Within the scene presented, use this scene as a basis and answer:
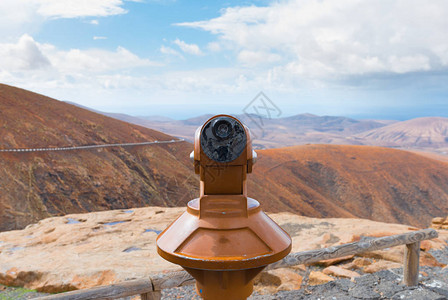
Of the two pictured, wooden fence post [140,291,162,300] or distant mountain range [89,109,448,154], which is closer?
wooden fence post [140,291,162,300]

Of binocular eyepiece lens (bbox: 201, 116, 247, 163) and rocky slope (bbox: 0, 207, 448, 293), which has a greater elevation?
binocular eyepiece lens (bbox: 201, 116, 247, 163)

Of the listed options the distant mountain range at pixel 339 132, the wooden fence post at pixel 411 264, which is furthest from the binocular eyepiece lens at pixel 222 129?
the distant mountain range at pixel 339 132

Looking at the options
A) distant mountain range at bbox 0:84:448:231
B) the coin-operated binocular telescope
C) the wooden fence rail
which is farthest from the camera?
distant mountain range at bbox 0:84:448:231

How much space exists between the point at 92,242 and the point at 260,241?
5889 mm

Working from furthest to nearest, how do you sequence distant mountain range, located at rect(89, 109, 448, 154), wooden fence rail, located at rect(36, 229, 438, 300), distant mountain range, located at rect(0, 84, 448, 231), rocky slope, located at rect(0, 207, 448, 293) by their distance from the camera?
1. distant mountain range, located at rect(89, 109, 448, 154)
2. distant mountain range, located at rect(0, 84, 448, 231)
3. rocky slope, located at rect(0, 207, 448, 293)
4. wooden fence rail, located at rect(36, 229, 438, 300)

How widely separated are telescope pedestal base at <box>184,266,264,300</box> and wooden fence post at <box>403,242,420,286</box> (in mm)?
3488

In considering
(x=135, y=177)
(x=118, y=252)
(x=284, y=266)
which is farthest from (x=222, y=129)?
(x=135, y=177)

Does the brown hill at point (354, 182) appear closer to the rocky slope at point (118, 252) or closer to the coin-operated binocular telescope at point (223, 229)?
the rocky slope at point (118, 252)

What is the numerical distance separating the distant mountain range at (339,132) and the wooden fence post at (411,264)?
88.3 m

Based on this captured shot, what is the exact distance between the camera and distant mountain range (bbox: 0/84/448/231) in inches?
451

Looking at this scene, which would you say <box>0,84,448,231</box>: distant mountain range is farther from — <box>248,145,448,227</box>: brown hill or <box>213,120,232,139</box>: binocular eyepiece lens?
<box>213,120,232,139</box>: binocular eyepiece lens

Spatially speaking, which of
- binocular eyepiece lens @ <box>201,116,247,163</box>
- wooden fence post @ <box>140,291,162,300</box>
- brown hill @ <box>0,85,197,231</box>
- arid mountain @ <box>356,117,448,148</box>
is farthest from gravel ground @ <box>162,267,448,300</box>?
arid mountain @ <box>356,117,448,148</box>

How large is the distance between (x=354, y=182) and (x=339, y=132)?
14271cm

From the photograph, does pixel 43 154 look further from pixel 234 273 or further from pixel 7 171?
pixel 234 273
